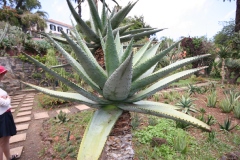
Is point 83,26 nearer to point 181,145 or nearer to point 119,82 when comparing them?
point 119,82

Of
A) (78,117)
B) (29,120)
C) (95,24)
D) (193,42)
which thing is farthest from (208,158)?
(193,42)

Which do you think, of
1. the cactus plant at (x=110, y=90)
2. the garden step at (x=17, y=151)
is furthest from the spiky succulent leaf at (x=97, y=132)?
the garden step at (x=17, y=151)

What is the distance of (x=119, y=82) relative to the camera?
2.75 ft

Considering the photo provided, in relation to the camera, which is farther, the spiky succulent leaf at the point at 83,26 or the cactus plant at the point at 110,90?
the spiky succulent leaf at the point at 83,26

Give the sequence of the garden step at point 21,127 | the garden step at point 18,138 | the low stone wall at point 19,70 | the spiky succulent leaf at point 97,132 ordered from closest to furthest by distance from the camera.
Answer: the spiky succulent leaf at point 97,132 → the garden step at point 18,138 → the garden step at point 21,127 → the low stone wall at point 19,70

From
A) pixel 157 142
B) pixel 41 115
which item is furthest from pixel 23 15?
pixel 157 142

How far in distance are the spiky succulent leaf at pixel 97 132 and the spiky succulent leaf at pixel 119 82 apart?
9 cm

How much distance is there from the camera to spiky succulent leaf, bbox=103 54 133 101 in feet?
2.53

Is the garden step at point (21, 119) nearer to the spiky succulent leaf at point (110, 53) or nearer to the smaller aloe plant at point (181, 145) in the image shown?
the smaller aloe plant at point (181, 145)

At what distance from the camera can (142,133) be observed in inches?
116

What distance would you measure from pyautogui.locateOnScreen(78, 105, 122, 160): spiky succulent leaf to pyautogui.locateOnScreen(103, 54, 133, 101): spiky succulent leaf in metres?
0.09

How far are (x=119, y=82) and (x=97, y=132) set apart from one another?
0.30 m

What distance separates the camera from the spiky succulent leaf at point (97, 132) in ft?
2.37

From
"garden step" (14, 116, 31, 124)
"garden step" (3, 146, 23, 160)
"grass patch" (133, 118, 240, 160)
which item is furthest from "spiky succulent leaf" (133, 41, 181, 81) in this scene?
"garden step" (14, 116, 31, 124)
